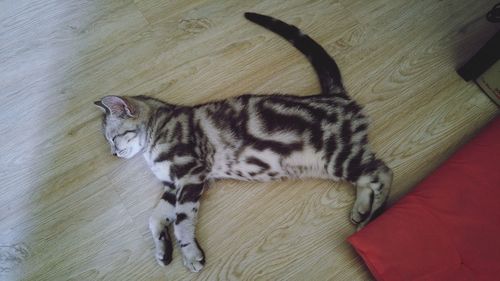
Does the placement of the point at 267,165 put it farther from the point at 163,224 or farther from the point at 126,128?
the point at 126,128

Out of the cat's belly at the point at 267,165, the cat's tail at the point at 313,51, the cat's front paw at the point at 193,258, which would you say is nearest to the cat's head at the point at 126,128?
the cat's belly at the point at 267,165

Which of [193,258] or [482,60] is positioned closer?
[193,258]

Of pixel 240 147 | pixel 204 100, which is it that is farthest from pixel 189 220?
pixel 204 100

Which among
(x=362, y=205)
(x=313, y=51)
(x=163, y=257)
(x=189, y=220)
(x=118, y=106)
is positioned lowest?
(x=163, y=257)

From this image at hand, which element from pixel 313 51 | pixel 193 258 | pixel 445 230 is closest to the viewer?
pixel 445 230

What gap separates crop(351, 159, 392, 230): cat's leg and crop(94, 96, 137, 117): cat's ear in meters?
0.92

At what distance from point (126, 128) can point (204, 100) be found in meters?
0.38

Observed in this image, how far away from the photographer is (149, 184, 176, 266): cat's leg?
133 centimetres

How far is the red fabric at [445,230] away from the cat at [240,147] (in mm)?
Answer: 127

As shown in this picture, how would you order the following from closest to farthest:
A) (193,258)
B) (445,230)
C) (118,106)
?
(445,230)
(193,258)
(118,106)

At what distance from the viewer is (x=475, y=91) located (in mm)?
1601

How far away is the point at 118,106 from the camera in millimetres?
1412

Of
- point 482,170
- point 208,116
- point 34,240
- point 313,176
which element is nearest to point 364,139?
point 313,176

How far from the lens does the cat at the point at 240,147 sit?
133cm
